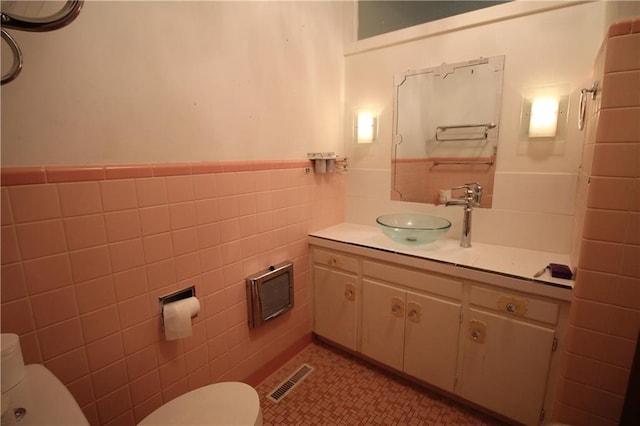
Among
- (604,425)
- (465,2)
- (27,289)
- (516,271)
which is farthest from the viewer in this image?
(465,2)

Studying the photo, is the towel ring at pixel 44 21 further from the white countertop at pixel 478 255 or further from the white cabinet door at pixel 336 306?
the white cabinet door at pixel 336 306

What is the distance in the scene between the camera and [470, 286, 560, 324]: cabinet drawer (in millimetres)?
1314

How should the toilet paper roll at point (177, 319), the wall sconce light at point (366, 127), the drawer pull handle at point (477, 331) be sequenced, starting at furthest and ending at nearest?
the wall sconce light at point (366, 127), the drawer pull handle at point (477, 331), the toilet paper roll at point (177, 319)

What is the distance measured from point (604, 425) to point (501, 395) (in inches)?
16.1

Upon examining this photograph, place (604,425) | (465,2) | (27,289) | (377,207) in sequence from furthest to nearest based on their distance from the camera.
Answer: (377,207) < (465,2) < (604,425) < (27,289)

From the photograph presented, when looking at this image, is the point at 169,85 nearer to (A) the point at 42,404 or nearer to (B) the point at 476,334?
(A) the point at 42,404

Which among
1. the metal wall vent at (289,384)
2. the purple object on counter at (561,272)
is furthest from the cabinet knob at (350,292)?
the purple object on counter at (561,272)

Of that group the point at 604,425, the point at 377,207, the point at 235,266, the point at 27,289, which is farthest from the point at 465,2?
the point at 27,289

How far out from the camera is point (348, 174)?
2.35m

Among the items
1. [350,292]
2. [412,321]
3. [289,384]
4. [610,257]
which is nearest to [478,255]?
[412,321]

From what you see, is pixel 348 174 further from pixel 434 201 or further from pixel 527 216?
pixel 527 216

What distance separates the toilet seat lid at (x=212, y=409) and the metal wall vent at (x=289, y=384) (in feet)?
1.99

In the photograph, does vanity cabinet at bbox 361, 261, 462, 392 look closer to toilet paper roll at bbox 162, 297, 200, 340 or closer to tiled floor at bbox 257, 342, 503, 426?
tiled floor at bbox 257, 342, 503, 426

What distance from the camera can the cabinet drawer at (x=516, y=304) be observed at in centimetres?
131
